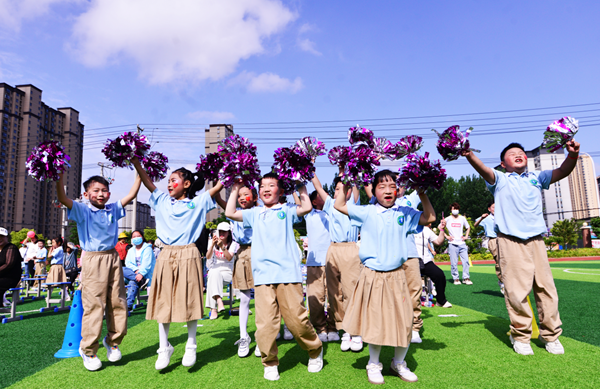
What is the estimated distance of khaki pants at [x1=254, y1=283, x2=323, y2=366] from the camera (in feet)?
11.8

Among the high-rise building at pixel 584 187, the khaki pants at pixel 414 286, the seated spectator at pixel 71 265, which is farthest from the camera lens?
the high-rise building at pixel 584 187

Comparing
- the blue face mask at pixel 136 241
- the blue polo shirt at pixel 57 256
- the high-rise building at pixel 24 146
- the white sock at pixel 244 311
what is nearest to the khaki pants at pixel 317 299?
the white sock at pixel 244 311

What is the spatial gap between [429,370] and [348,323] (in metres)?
1.01

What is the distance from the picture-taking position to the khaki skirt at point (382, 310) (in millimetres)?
3326

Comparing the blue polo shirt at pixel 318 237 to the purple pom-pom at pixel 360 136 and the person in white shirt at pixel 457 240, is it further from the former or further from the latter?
the person in white shirt at pixel 457 240

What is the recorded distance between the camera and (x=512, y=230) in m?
4.34

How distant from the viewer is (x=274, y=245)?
3.83m

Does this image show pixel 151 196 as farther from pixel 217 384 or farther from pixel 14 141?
pixel 14 141

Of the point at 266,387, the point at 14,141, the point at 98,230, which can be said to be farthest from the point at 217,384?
the point at 14,141

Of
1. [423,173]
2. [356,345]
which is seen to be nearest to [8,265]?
[356,345]

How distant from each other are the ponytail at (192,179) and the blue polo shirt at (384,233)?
206 cm

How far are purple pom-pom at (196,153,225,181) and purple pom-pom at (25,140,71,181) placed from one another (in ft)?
4.95

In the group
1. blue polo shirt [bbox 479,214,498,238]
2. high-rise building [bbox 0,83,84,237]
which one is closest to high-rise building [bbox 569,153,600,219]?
blue polo shirt [bbox 479,214,498,238]

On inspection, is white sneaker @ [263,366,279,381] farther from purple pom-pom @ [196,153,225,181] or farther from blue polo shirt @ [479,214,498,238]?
blue polo shirt @ [479,214,498,238]
